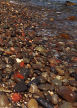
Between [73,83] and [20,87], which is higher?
[20,87]

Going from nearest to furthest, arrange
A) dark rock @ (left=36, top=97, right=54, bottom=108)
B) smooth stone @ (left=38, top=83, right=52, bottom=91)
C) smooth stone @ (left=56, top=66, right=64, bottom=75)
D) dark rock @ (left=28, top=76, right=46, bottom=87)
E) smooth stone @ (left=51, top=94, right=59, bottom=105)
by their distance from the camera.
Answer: dark rock @ (left=36, top=97, right=54, bottom=108) → smooth stone @ (left=51, top=94, right=59, bottom=105) → smooth stone @ (left=38, top=83, right=52, bottom=91) → dark rock @ (left=28, top=76, right=46, bottom=87) → smooth stone @ (left=56, top=66, right=64, bottom=75)

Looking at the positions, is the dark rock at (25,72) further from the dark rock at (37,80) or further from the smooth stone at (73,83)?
the smooth stone at (73,83)

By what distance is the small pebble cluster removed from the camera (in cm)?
346

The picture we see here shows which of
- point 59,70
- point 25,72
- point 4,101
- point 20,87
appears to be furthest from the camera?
point 59,70

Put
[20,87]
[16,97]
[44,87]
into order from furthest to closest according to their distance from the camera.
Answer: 1. [44,87]
2. [20,87]
3. [16,97]

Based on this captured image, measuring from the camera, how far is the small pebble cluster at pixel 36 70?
3.46m

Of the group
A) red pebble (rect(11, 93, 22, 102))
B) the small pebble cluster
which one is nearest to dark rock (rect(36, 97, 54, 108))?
the small pebble cluster

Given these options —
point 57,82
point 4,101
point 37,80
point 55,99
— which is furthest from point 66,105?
point 4,101

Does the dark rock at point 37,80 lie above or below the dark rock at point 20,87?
below

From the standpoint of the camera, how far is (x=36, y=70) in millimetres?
4438

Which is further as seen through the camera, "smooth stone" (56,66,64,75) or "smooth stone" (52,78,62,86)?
"smooth stone" (56,66,64,75)

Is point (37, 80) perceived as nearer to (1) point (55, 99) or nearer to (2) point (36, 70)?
(2) point (36, 70)

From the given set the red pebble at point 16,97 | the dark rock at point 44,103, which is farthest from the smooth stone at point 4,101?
the dark rock at point 44,103

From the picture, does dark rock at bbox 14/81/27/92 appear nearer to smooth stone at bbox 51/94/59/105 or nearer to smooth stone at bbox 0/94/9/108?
smooth stone at bbox 0/94/9/108
